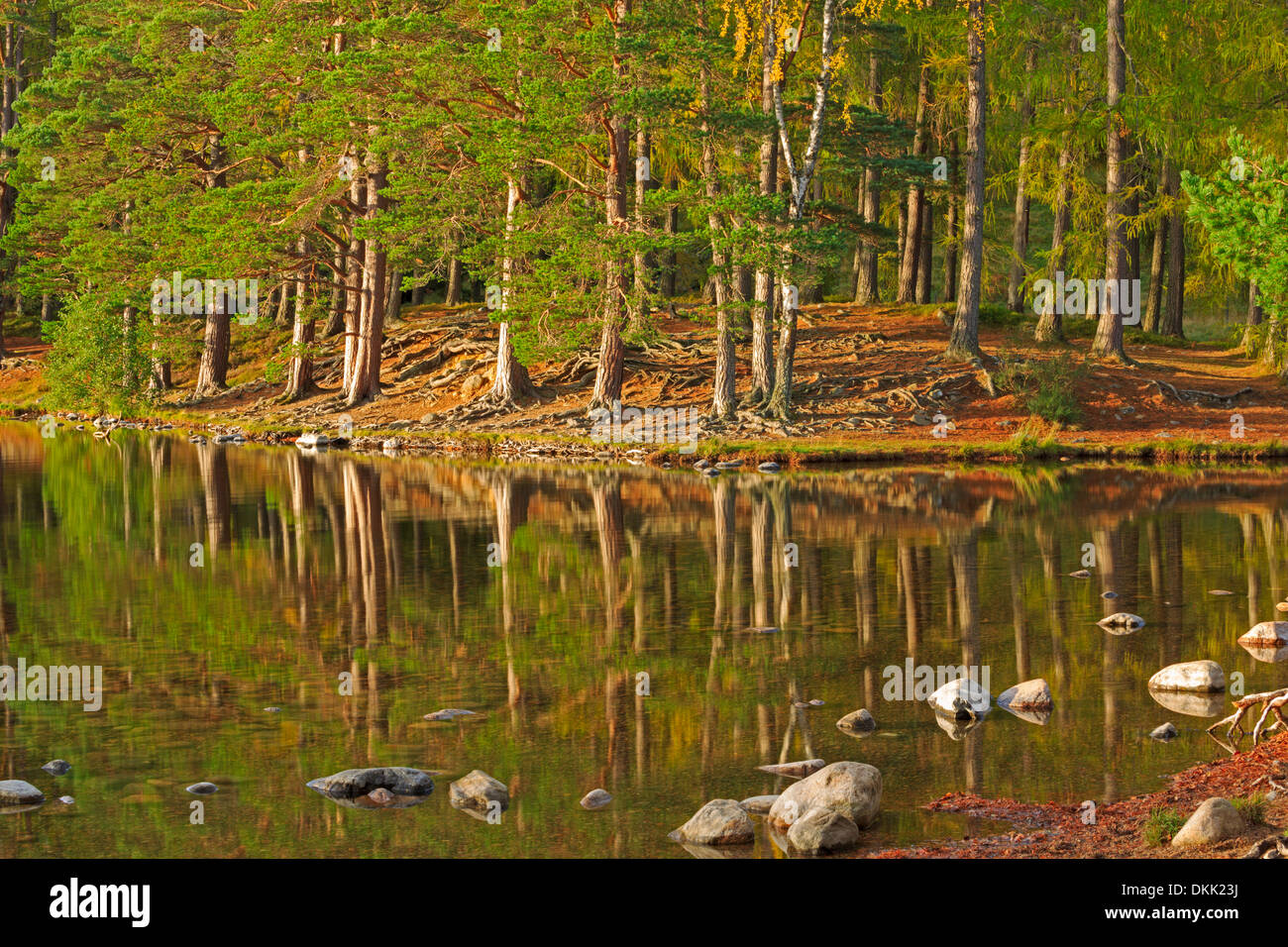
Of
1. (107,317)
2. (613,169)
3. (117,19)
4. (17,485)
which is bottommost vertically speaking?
(17,485)

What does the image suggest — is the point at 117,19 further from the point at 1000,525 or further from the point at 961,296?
the point at 1000,525

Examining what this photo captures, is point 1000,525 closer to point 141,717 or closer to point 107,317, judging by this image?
point 141,717

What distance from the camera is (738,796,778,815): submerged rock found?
8.36 meters

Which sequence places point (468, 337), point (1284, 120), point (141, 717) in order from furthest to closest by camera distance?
point (468, 337)
point (1284, 120)
point (141, 717)

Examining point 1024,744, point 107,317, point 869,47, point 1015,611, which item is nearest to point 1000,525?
point 1015,611

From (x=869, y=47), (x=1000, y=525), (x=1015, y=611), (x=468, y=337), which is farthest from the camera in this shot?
(x=468, y=337)

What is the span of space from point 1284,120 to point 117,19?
131 ft

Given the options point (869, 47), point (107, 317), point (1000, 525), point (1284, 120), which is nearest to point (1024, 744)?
point (1000, 525)

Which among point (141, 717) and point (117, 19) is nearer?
point (141, 717)

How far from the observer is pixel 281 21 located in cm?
4291

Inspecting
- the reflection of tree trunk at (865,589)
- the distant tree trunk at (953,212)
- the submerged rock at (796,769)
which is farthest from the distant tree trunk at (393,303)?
the submerged rock at (796,769)

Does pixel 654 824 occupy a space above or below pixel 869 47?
below

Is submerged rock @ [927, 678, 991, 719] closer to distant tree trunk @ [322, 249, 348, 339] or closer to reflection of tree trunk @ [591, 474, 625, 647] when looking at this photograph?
reflection of tree trunk @ [591, 474, 625, 647]

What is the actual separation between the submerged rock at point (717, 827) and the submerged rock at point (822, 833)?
26cm
